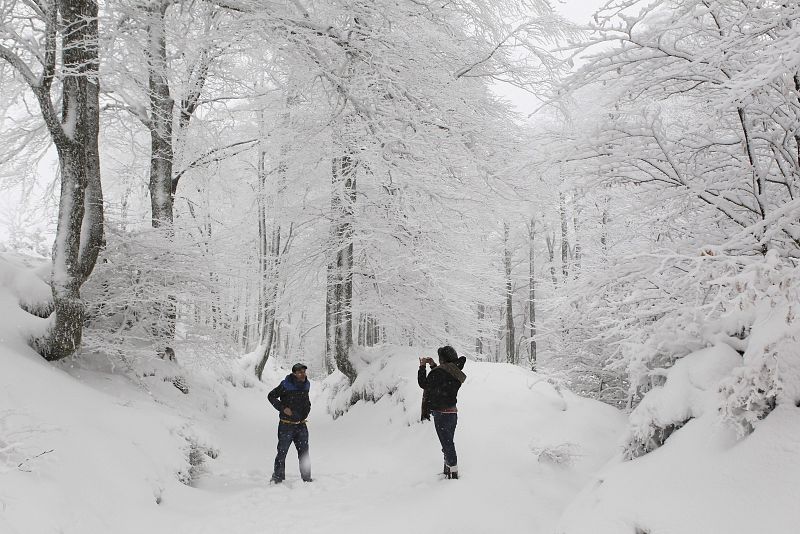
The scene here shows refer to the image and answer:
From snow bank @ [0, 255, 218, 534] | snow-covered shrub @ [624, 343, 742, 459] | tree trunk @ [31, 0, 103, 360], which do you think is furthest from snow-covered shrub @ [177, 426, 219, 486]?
snow-covered shrub @ [624, 343, 742, 459]

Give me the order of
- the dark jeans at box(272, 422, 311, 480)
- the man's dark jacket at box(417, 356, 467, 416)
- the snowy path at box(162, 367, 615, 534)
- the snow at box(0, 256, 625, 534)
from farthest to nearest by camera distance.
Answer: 1. the dark jeans at box(272, 422, 311, 480)
2. the man's dark jacket at box(417, 356, 467, 416)
3. the snowy path at box(162, 367, 615, 534)
4. the snow at box(0, 256, 625, 534)

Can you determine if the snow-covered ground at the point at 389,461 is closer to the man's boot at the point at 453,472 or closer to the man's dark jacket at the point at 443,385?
the man's boot at the point at 453,472

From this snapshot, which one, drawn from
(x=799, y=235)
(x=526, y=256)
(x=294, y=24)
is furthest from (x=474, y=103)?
(x=526, y=256)

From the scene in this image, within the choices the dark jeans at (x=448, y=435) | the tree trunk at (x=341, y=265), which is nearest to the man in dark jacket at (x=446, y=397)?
the dark jeans at (x=448, y=435)

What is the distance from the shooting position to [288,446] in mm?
6754

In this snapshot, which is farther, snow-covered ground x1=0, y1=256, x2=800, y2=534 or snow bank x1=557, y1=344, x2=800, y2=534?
snow-covered ground x1=0, y1=256, x2=800, y2=534

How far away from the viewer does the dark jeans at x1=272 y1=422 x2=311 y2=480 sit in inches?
261

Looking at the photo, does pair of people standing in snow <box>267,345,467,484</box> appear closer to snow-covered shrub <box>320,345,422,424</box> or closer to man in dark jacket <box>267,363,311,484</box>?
man in dark jacket <box>267,363,311,484</box>

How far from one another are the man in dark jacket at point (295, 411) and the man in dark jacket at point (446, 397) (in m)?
1.95

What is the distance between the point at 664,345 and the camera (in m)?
4.21

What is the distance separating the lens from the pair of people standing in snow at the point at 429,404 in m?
5.82

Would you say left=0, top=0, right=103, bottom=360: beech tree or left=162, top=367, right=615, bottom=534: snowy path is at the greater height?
left=0, top=0, right=103, bottom=360: beech tree

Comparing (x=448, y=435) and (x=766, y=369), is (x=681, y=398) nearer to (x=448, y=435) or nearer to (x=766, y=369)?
(x=766, y=369)

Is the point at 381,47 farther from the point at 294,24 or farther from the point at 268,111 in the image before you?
the point at 268,111
